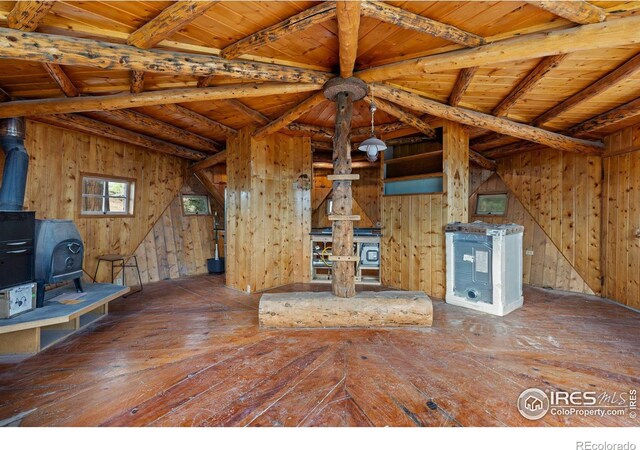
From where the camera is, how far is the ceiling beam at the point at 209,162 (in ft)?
17.0

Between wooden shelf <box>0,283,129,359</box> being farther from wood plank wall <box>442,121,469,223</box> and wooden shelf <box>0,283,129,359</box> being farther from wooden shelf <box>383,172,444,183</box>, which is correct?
wood plank wall <box>442,121,469,223</box>

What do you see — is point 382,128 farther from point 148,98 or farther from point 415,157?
point 148,98

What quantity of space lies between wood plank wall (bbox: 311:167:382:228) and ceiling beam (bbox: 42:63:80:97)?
16.2 ft

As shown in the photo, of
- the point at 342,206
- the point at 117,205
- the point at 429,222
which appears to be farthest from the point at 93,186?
the point at 429,222

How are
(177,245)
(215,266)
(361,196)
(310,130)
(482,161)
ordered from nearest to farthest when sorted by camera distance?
1. (310,130)
2. (482,161)
3. (177,245)
4. (215,266)
5. (361,196)

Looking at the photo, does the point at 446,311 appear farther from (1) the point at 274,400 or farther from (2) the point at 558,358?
(1) the point at 274,400

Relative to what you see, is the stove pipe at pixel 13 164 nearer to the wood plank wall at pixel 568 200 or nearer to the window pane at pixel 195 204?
the window pane at pixel 195 204

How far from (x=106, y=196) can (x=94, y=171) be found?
449mm

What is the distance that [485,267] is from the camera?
11.6 ft

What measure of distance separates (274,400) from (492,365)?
5.75 feet

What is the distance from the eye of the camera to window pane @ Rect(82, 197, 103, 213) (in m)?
4.38

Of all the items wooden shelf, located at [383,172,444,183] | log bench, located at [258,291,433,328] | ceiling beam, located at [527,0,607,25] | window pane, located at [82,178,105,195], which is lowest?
log bench, located at [258,291,433,328]

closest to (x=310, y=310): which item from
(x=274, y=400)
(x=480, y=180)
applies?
(x=274, y=400)

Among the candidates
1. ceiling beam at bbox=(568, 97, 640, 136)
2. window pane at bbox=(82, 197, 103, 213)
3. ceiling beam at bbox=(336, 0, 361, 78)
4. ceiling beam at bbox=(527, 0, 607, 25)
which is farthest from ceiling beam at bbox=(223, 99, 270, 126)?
ceiling beam at bbox=(568, 97, 640, 136)
